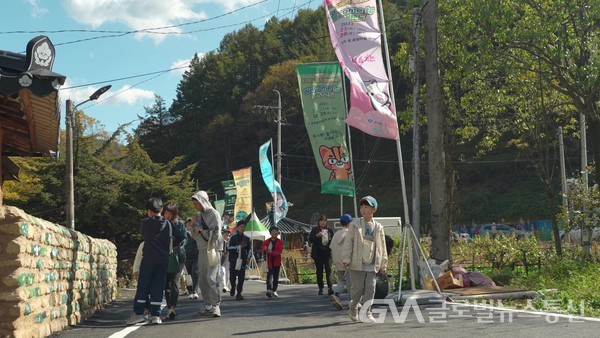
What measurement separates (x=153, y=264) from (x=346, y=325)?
2744mm

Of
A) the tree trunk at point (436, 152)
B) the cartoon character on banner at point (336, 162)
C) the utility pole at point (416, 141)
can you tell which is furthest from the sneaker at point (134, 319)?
the cartoon character on banner at point (336, 162)

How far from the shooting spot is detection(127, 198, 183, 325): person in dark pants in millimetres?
9961

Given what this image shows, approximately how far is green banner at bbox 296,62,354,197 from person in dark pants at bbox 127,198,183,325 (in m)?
9.69

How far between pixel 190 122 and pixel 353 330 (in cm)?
7574

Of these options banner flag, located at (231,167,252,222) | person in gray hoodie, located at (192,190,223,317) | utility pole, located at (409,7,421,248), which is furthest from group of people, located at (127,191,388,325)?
banner flag, located at (231,167,252,222)

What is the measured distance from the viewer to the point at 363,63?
42.7ft

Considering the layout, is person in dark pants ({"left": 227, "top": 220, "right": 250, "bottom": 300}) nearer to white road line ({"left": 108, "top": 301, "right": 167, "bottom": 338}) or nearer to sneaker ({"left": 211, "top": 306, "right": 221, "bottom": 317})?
sneaker ({"left": 211, "top": 306, "right": 221, "bottom": 317})

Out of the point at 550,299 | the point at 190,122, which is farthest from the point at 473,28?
the point at 190,122

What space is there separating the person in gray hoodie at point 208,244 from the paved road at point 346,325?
0.39 meters

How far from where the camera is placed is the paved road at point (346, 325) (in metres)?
8.31

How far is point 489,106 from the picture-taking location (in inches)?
822

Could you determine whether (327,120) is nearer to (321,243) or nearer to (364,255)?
(321,243)

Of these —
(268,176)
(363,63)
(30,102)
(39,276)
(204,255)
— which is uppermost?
(363,63)

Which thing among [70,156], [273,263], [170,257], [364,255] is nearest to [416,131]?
[273,263]
